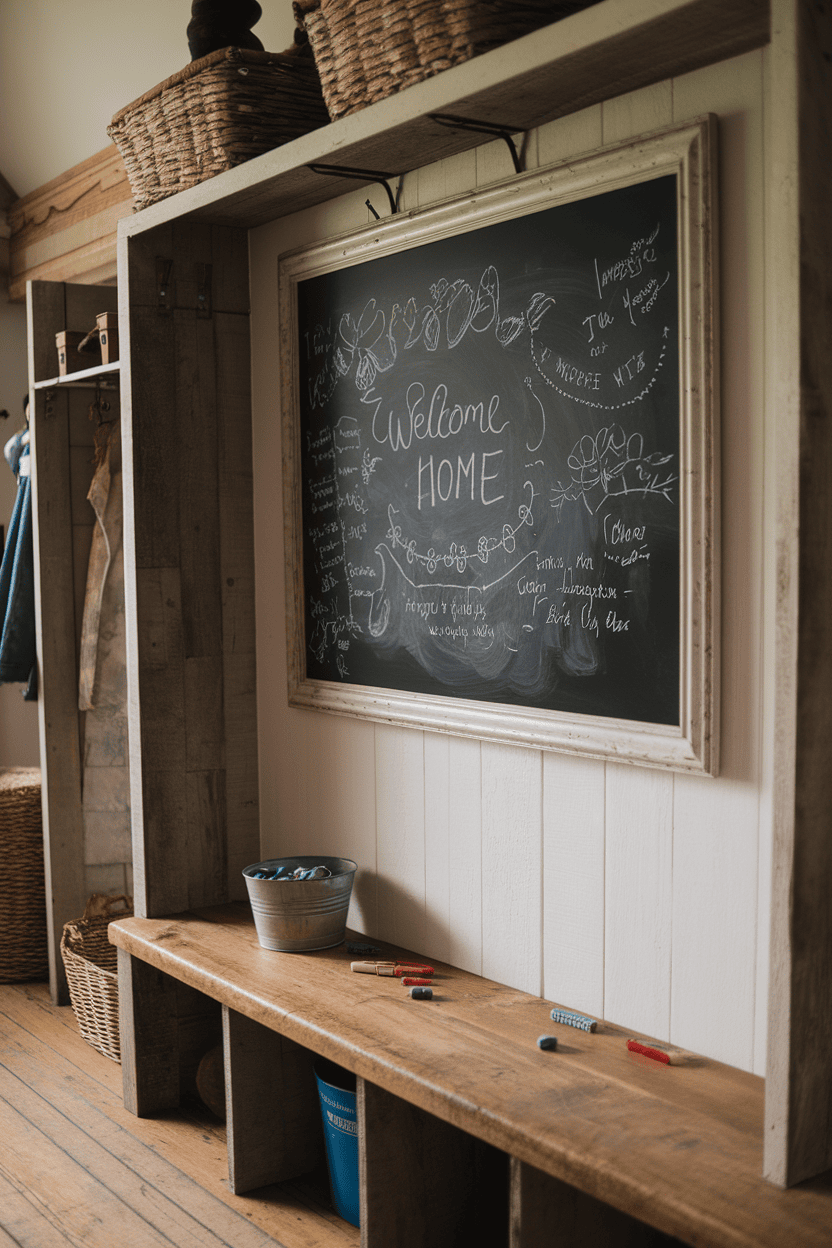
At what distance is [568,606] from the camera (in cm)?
225

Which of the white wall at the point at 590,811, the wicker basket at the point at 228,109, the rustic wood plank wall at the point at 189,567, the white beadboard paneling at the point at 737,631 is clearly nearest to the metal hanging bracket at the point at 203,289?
the rustic wood plank wall at the point at 189,567

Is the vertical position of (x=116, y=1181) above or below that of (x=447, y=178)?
below

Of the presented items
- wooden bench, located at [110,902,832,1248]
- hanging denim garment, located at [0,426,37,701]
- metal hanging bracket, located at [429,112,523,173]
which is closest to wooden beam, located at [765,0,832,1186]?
wooden bench, located at [110,902,832,1248]

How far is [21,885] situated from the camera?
3846 millimetres

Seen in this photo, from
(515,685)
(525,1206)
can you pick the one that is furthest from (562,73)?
(525,1206)

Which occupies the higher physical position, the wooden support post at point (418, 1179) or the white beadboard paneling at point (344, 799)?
the white beadboard paneling at point (344, 799)

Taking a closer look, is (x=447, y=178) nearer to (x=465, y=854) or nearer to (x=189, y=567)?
(x=189, y=567)

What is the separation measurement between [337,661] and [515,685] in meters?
0.63

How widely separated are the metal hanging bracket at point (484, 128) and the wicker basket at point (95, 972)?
88.8 inches

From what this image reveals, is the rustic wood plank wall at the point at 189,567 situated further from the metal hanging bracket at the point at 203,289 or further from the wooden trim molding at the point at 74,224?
the wooden trim molding at the point at 74,224

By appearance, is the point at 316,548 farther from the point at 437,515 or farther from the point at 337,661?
the point at 437,515

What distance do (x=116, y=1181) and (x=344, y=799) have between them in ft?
3.19

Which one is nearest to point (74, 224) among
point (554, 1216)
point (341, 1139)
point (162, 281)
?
point (162, 281)

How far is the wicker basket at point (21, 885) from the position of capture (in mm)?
3824
